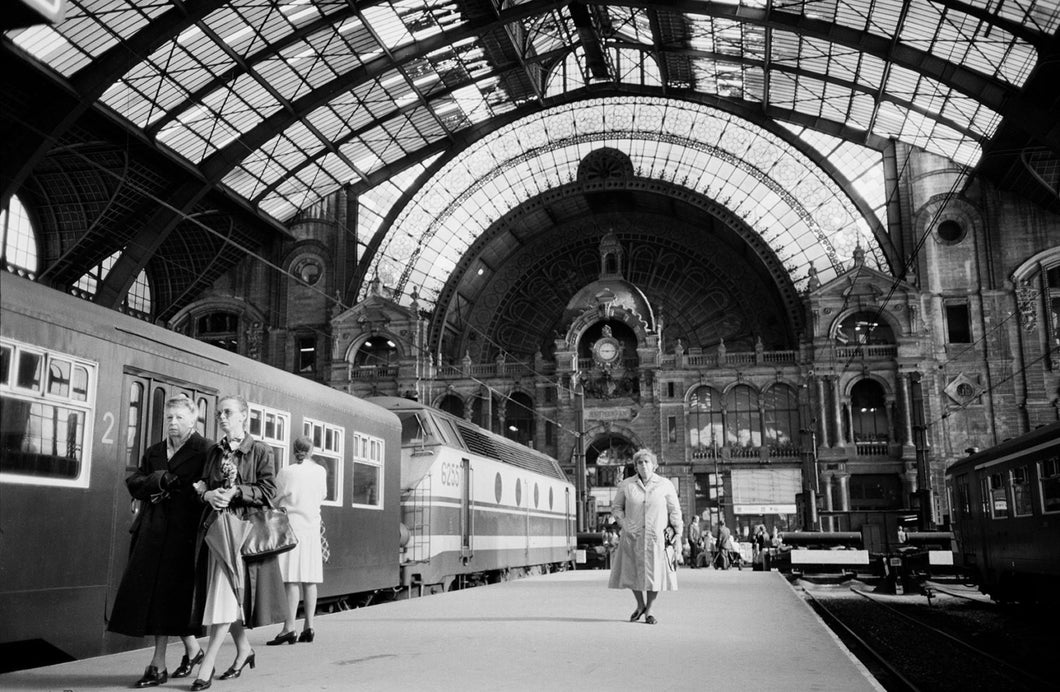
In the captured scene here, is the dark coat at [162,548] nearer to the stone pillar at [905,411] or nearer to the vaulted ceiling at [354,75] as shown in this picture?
the vaulted ceiling at [354,75]

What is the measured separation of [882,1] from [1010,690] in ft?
109

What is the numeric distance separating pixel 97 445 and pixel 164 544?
9.81ft

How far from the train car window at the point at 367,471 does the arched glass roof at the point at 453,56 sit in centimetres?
2285

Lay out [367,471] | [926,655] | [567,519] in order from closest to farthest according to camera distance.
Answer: [926,655], [367,471], [567,519]

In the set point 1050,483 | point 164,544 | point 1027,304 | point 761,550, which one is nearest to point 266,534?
point 164,544

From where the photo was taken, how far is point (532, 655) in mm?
9023

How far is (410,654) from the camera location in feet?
29.6

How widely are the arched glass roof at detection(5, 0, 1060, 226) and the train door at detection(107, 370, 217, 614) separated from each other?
26737 millimetres

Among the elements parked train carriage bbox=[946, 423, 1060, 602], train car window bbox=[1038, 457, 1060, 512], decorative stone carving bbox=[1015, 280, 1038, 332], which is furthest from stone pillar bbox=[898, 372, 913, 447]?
train car window bbox=[1038, 457, 1060, 512]

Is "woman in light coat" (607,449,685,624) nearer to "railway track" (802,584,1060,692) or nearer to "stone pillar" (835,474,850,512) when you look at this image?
"railway track" (802,584,1060,692)

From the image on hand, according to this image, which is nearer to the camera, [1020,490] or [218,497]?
[218,497]

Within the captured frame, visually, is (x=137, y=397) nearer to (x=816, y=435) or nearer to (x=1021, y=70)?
(x=1021, y=70)

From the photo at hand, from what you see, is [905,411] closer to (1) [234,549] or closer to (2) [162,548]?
(1) [234,549]

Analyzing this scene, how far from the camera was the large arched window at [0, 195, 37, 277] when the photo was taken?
41125 millimetres
